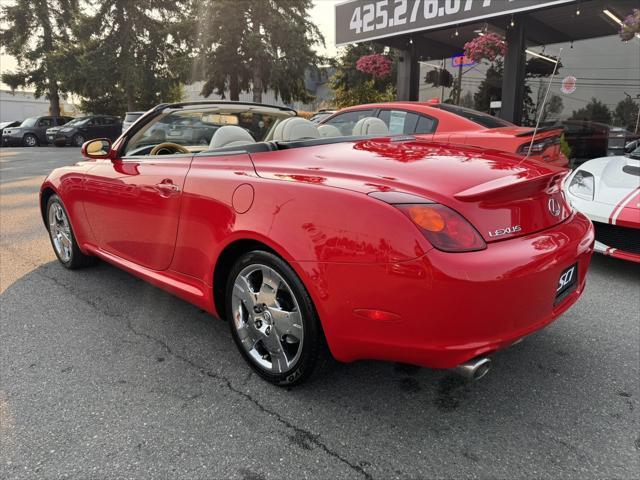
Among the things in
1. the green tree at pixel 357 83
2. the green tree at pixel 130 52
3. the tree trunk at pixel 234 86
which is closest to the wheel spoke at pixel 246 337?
the green tree at pixel 357 83

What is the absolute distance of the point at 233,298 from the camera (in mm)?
2363

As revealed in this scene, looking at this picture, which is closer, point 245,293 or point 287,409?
point 287,409

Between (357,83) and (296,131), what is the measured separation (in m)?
23.2

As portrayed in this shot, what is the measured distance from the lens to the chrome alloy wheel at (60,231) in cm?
383

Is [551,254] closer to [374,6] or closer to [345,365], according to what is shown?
[345,365]

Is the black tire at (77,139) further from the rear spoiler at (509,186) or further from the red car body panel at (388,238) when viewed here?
the rear spoiler at (509,186)

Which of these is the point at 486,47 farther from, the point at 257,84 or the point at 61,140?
the point at 61,140

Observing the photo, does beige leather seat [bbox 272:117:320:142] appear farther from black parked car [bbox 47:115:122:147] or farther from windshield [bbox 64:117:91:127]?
windshield [bbox 64:117:91:127]

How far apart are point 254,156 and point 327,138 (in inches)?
18.2

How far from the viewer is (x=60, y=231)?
12.9ft

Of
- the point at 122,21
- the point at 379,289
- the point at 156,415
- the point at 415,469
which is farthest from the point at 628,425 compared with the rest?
the point at 122,21

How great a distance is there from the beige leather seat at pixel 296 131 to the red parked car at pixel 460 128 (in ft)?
5.81

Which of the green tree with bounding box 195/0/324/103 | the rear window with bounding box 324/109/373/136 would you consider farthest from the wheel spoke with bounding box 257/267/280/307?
the green tree with bounding box 195/0/324/103

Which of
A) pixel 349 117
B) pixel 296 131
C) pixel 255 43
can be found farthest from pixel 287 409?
pixel 255 43
